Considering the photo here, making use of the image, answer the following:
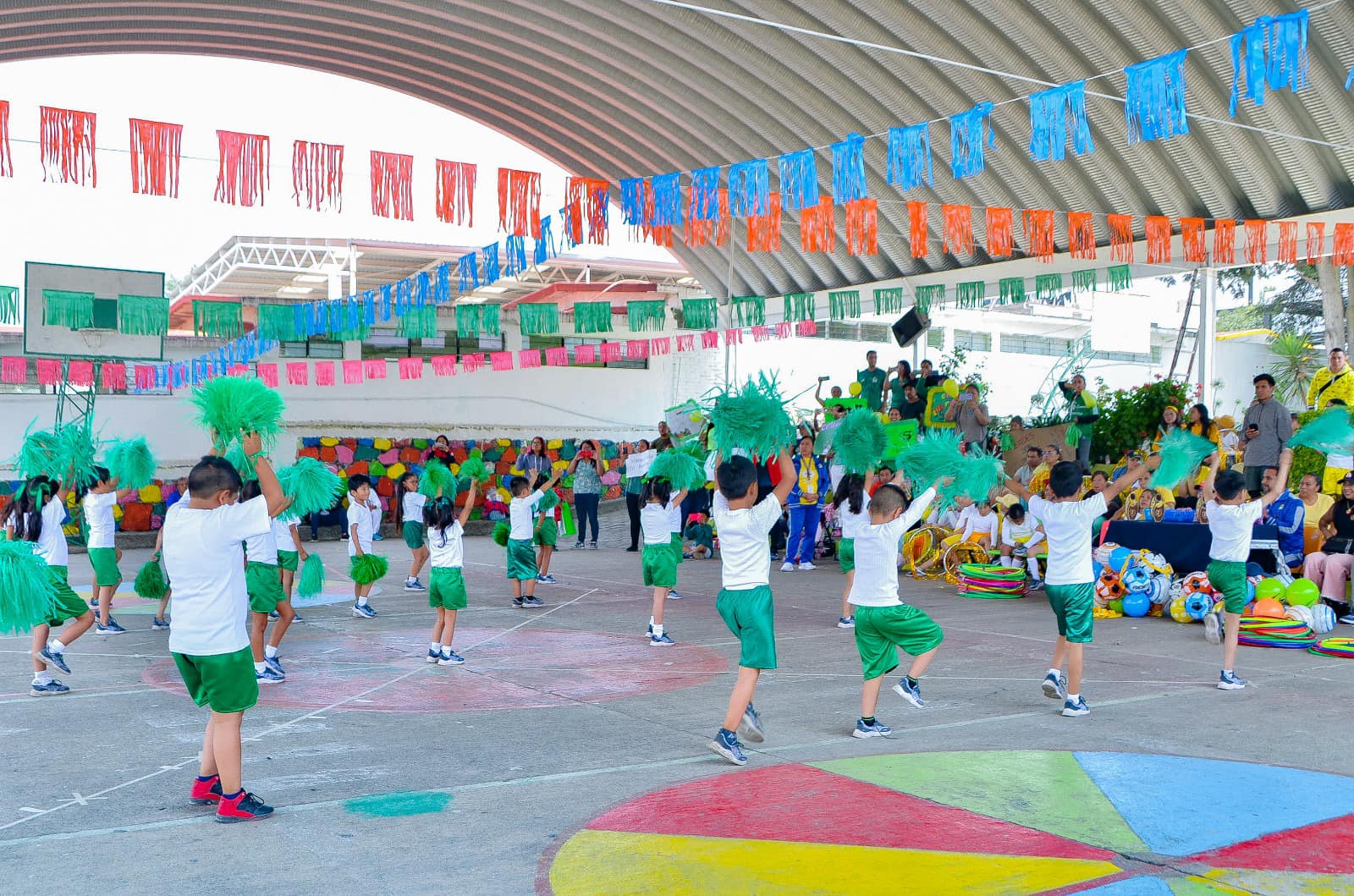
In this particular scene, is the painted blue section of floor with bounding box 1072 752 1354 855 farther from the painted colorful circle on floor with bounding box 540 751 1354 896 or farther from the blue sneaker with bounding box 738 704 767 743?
the blue sneaker with bounding box 738 704 767 743

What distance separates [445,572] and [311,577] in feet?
9.84

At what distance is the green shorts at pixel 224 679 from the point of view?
476 cm

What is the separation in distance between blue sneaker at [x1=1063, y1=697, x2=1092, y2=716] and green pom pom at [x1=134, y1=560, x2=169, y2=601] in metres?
7.36

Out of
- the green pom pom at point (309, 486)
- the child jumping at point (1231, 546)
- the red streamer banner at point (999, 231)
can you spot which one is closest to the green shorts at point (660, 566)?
the green pom pom at point (309, 486)

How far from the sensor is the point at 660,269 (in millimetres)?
26969

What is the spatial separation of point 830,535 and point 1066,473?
34.3 ft

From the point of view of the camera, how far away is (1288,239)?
Answer: 15.7 meters

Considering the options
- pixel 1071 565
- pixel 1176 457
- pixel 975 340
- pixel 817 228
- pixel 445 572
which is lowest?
pixel 445 572

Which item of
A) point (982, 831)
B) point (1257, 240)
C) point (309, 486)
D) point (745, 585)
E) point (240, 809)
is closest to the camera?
point (982, 831)

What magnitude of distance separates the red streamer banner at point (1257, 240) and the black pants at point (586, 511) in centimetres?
1086

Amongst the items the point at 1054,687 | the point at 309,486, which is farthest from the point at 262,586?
the point at 1054,687

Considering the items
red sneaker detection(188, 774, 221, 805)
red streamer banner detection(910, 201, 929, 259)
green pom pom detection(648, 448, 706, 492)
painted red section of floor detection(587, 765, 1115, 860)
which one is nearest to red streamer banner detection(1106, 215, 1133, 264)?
red streamer banner detection(910, 201, 929, 259)

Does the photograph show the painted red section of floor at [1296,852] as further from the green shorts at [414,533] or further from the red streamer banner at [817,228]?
the green shorts at [414,533]

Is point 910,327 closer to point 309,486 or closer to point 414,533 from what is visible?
point 414,533
